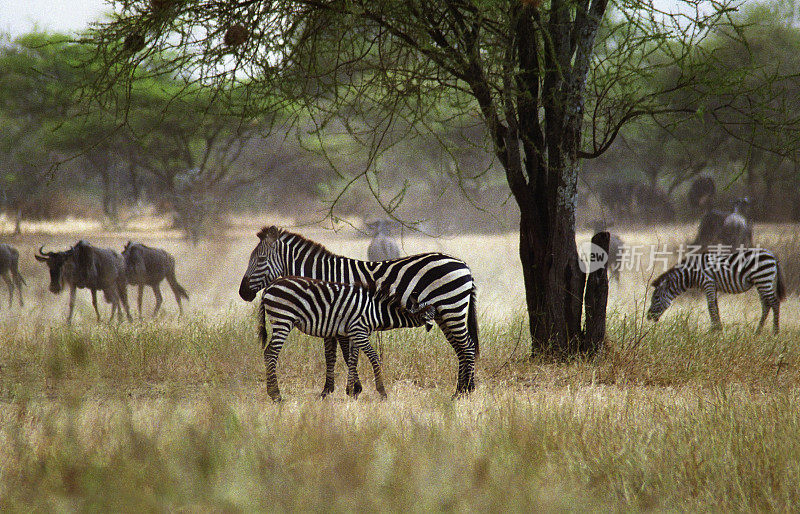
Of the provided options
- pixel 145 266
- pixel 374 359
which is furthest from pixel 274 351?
pixel 145 266

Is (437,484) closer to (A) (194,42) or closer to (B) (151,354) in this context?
(A) (194,42)

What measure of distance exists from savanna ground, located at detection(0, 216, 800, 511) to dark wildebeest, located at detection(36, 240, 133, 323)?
86 cm

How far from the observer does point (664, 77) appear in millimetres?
23516

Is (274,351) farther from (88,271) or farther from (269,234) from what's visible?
(88,271)

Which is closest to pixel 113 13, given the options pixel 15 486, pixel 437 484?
pixel 15 486

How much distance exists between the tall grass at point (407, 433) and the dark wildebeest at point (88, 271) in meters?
2.35

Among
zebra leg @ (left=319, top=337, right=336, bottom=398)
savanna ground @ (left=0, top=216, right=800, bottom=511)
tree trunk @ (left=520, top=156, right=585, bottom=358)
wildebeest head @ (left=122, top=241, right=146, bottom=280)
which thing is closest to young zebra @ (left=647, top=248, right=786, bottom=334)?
savanna ground @ (left=0, top=216, right=800, bottom=511)

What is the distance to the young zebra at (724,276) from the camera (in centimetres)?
1023

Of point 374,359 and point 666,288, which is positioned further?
point 666,288

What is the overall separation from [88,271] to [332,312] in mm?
6644

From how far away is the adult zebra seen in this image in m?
5.62

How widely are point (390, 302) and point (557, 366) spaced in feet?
8.25

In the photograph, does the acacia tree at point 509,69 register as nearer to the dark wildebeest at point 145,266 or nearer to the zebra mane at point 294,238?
the zebra mane at point 294,238

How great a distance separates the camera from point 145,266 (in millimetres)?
11789
